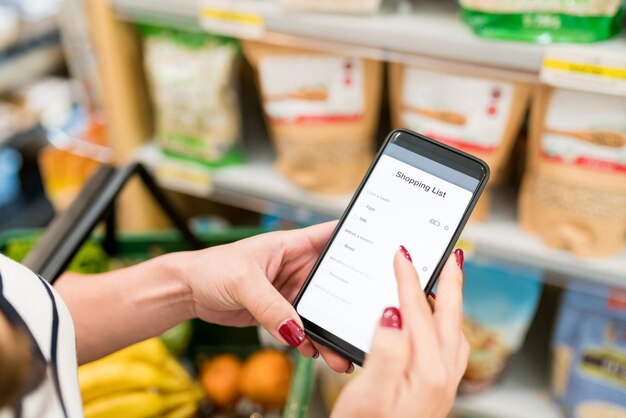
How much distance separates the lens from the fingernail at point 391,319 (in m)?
0.47

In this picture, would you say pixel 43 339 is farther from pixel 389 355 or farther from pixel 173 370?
pixel 173 370

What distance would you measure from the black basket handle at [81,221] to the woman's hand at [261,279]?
0.19 metres

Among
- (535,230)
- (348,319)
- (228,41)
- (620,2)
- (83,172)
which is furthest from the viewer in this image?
(83,172)

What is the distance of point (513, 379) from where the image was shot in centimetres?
116

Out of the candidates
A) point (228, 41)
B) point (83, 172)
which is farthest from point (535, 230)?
point (83, 172)

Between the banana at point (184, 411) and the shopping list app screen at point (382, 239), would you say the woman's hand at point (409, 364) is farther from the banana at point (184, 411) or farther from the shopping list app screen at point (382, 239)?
the banana at point (184, 411)

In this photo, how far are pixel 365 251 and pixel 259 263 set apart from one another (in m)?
0.13

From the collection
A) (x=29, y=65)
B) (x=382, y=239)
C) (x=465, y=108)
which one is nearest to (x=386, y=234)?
(x=382, y=239)

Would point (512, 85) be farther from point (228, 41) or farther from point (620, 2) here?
point (228, 41)

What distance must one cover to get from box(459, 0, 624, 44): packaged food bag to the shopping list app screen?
11.7 inches

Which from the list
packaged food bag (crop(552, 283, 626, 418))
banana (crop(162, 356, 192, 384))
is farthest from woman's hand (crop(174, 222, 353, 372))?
packaged food bag (crop(552, 283, 626, 418))

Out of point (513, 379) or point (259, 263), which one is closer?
point (259, 263)

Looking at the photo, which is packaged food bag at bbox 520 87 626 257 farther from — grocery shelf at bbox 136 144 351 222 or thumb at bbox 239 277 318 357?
thumb at bbox 239 277 318 357

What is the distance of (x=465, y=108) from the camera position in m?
0.91
